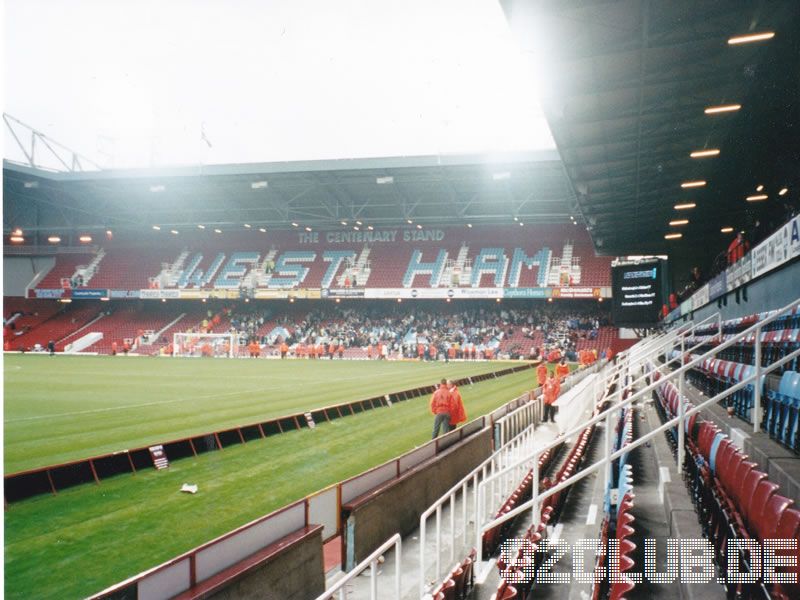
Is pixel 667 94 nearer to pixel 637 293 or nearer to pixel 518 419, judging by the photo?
pixel 518 419

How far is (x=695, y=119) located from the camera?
11.9 m

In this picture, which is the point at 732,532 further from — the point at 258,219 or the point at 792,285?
the point at 258,219

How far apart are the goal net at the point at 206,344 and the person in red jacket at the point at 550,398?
2853 cm

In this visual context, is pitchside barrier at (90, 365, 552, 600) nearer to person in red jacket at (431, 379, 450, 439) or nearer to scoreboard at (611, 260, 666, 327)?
person in red jacket at (431, 379, 450, 439)

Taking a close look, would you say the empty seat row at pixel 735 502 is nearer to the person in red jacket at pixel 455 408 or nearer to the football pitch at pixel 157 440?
the football pitch at pixel 157 440

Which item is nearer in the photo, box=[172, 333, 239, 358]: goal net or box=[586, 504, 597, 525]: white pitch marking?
Result: box=[586, 504, 597, 525]: white pitch marking

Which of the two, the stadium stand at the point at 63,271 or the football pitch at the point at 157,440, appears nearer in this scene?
the football pitch at the point at 157,440

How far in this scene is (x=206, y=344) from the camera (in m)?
39.6

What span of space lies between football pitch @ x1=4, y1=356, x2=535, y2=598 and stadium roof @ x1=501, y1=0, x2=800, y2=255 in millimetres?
7219

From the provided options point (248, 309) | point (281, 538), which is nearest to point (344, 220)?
point (248, 309)

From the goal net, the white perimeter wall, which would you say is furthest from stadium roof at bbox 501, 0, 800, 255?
the white perimeter wall

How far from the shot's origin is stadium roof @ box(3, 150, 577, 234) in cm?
3331

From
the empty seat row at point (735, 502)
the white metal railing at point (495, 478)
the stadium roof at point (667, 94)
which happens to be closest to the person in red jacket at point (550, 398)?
the white metal railing at point (495, 478)

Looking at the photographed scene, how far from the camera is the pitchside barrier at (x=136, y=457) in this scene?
812cm
